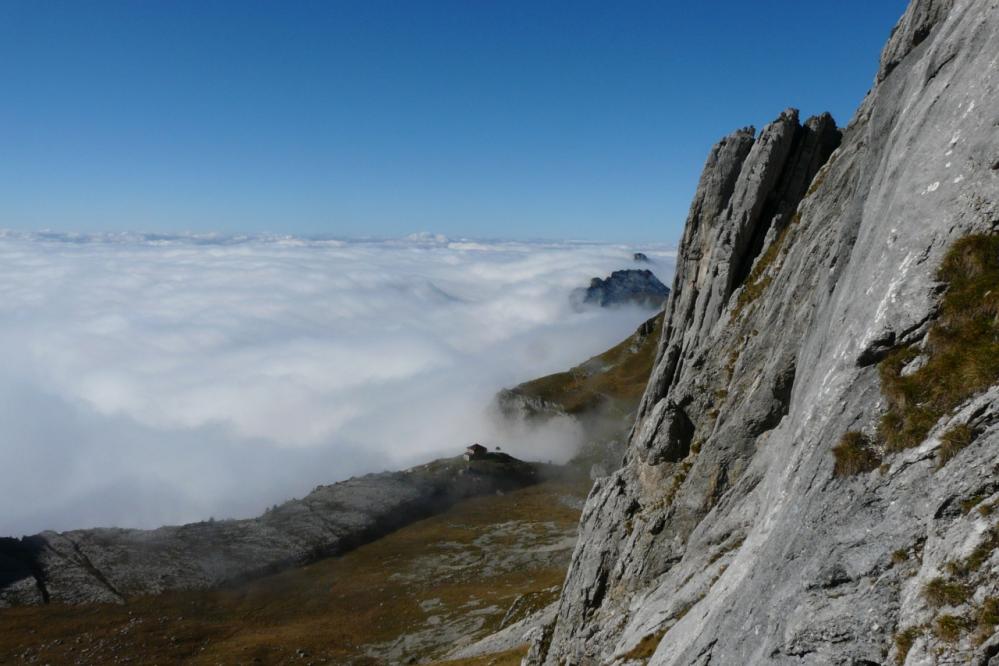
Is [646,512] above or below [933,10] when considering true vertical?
below

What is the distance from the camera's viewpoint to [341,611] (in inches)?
4237

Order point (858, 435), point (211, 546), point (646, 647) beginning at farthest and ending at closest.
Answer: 1. point (211, 546)
2. point (646, 647)
3. point (858, 435)

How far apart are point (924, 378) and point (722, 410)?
1955 centimetres

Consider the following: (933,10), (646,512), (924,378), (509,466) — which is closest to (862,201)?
(933,10)

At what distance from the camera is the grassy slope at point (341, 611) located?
91.7 metres

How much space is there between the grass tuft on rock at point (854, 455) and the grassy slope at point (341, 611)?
59324 mm

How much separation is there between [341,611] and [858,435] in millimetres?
111979

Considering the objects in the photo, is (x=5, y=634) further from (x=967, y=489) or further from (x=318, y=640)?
(x=967, y=489)

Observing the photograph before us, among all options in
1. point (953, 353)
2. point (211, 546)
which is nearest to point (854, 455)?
point (953, 353)

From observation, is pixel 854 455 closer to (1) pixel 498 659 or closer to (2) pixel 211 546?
(1) pixel 498 659

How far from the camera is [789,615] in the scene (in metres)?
16.0

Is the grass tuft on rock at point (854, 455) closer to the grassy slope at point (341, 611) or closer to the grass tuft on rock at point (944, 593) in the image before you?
the grass tuft on rock at point (944, 593)

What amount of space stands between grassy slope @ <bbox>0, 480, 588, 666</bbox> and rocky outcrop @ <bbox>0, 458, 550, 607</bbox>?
4.84m

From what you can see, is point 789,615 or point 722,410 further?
point 722,410
